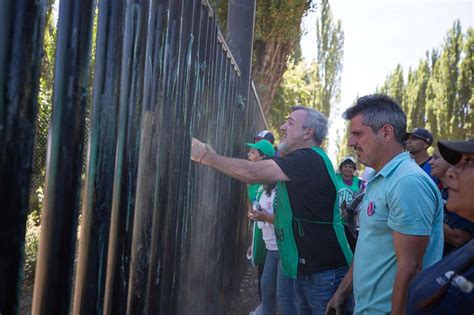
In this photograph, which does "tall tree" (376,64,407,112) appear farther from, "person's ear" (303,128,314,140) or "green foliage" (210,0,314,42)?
"person's ear" (303,128,314,140)

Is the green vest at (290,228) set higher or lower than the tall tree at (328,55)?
lower

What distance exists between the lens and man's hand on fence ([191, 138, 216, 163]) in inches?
102

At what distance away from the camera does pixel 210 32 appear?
2721 mm

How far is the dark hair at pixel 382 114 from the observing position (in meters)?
2.58

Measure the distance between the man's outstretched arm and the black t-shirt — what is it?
0.24ft

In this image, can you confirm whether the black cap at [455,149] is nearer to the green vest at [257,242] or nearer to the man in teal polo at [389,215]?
the man in teal polo at [389,215]

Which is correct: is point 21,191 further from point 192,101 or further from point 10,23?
point 192,101

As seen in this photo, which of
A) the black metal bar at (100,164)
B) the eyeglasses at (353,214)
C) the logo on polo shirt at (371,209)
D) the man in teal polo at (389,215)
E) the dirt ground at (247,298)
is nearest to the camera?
the black metal bar at (100,164)

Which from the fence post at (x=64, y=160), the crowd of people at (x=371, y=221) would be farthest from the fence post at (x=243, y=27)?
the fence post at (x=64, y=160)

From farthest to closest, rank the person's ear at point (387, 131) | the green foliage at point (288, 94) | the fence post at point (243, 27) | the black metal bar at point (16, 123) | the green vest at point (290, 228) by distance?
the green foliage at point (288, 94) → the fence post at point (243, 27) → the green vest at point (290, 228) → the person's ear at point (387, 131) → the black metal bar at point (16, 123)

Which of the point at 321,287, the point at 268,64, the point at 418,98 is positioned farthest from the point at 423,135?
the point at 418,98

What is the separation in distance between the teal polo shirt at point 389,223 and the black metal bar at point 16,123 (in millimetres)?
1648

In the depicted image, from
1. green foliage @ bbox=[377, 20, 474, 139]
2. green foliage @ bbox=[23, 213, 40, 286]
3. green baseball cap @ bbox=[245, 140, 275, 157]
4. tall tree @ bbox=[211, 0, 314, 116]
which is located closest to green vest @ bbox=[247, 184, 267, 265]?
green baseball cap @ bbox=[245, 140, 275, 157]

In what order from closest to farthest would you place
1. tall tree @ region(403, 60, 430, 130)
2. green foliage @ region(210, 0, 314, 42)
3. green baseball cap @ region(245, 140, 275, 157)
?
green baseball cap @ region(245, 140, 275, 157), green foliage @ region(210, 0, 314, 42), tall tree @ region(403, 60, 430, 130)
